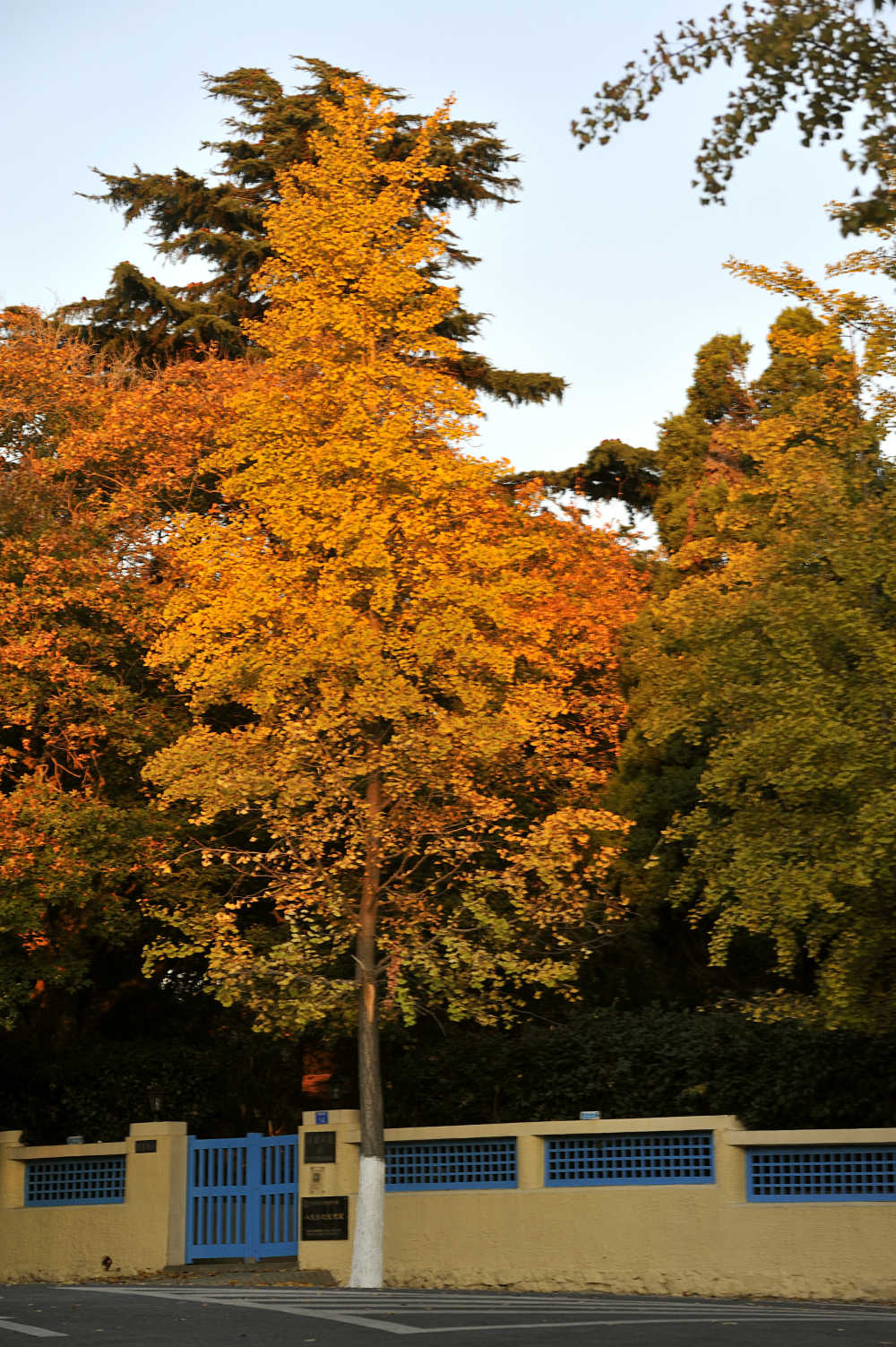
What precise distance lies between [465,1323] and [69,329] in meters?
21.6

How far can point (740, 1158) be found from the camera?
14672mm

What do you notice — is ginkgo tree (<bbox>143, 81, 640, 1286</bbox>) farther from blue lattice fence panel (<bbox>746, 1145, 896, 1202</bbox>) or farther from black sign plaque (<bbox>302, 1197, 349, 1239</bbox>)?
blue lattice fence panel (<bbox>746, 1145, 896, 1202</bbox>)

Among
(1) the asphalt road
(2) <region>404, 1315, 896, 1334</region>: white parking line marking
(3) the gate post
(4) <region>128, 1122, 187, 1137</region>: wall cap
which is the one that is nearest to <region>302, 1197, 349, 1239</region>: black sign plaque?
(3) the gate post

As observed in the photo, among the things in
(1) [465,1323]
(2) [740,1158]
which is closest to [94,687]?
(2) [740,1158]

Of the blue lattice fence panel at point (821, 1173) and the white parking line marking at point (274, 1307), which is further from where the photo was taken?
the blue lattice fence panel at point (821, 1173)

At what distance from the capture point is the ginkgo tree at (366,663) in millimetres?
16047

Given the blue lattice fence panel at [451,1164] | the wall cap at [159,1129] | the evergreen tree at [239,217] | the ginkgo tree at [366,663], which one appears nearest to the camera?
the ginkgo tree at [366,663]

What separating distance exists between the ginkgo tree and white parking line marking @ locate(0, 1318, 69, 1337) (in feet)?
17.3

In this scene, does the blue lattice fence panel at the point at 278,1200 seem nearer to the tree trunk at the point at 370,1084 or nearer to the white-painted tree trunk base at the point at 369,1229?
the tree trunk at the point at 370,1084

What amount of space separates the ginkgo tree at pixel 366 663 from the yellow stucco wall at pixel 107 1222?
2352 mm

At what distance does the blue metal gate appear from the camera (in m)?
17.7

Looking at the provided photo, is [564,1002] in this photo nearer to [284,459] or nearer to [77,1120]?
[77,1120]

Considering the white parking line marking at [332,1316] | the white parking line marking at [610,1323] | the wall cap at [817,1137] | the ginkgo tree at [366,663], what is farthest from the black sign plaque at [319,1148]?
the white parking line marking at [610,1323]

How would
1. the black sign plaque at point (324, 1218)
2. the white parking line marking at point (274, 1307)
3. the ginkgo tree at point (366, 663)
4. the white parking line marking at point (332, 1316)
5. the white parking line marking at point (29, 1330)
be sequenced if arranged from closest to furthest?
the white parking line marking at point (29, 1330) → the white parking line marking at point (332, 1316) → the white parking line marking at point (274, 1307) → the ginkgo tree at point (366, 663) → the black sign plaque at point (324, 1218)
